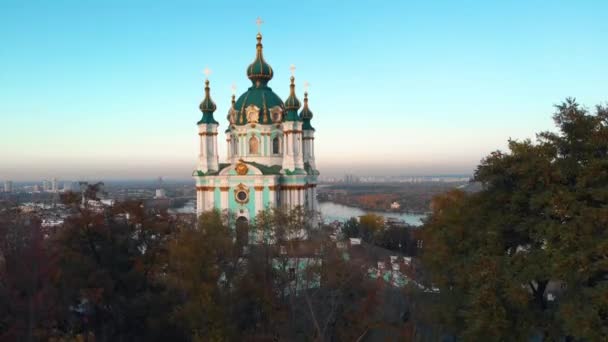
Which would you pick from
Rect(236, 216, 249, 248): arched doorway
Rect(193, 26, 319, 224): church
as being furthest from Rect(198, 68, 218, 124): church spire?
Rect(236, 216, 249, 248): arched doorway

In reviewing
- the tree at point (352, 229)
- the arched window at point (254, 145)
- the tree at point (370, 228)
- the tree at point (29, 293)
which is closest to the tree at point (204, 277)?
the tree at point (29, 293)

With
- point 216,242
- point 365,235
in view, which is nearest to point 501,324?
point 216,242

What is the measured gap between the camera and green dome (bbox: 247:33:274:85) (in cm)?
2367

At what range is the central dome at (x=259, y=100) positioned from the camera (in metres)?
22.9

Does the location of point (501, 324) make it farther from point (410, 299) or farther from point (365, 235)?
point (365, 235)

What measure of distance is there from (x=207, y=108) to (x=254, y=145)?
9.39 ft

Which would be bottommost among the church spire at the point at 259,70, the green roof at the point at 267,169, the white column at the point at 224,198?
the white column at the point at 224,198

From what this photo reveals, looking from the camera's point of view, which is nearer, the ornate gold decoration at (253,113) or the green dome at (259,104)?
the ornate gold decoration at (253,113)

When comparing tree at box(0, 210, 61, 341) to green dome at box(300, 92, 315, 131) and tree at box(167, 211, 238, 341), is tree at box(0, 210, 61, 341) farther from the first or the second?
green dome at box(300, 92, 315, 131)

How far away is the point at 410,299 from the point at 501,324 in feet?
17.2

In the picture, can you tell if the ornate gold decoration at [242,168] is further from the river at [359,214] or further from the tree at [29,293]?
the river at [359,214]

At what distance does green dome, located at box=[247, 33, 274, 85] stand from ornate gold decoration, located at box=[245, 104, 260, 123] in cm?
188

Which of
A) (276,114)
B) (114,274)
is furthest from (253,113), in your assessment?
(114,274)

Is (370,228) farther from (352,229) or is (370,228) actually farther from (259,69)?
(259,69)
